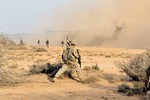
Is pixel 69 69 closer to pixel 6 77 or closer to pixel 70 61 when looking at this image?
pixel 70 61

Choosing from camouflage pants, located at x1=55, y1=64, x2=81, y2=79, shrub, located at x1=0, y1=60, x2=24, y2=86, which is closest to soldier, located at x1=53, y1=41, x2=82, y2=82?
camouflage pants, located at x1=55, y1=64, x2=81, y2=79

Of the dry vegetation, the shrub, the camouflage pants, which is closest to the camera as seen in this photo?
the dry vegetation

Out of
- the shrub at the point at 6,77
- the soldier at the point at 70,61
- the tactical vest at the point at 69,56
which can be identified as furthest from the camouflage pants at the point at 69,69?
the shrub at the point at 6,77

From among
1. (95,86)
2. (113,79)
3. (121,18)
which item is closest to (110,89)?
(95,86)

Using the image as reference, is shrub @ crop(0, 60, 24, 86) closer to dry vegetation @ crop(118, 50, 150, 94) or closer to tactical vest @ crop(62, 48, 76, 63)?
tactical vest @ crop(62, 48, 76, 63)

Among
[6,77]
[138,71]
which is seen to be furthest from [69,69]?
[138,71]

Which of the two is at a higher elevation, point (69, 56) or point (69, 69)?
point (69, 56)

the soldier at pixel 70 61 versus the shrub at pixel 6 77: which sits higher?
the soldier at pixel 70 61

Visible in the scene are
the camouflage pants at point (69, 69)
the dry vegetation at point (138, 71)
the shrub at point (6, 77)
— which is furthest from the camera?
the camouflage pants at point (69, 69)

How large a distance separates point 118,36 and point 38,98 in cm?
5151

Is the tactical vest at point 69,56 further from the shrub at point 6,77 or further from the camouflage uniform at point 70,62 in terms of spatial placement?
the shrub at point 6,77

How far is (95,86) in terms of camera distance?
17.1 m

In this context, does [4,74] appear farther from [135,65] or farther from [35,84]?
[135,65]

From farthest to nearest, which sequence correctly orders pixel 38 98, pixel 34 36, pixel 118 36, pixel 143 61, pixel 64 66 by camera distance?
pixel 34 36, pixel 118 36, pixel 64 66, pixel 143 61, pixel 38 98
